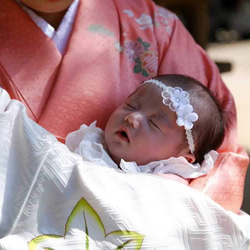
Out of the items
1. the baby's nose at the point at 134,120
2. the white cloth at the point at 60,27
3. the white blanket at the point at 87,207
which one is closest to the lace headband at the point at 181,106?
the baby's nose at the point at 134,120

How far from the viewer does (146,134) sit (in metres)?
1.95

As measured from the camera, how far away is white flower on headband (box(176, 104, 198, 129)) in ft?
6.40

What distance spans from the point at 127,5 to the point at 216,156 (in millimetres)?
759

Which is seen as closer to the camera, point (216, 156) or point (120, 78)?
point (216, 156)

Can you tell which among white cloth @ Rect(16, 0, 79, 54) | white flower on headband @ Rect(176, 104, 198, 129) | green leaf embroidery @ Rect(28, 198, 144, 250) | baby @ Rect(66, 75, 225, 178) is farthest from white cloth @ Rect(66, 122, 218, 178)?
white cloth @ Rect(16, 0, 79, 54)

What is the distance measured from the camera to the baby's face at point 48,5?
207 cm

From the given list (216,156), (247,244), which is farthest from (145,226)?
(216,156)

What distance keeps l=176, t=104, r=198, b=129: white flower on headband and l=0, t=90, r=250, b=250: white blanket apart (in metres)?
0.25

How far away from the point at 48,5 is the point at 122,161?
628mm

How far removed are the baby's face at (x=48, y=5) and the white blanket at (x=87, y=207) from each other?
46 cm

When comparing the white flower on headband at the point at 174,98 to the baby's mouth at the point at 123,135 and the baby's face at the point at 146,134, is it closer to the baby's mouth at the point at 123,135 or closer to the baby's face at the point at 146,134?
the baby's face at the point at 146,134

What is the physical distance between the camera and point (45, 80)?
2143 millimetres

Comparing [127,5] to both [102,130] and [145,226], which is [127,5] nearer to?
[102,130]

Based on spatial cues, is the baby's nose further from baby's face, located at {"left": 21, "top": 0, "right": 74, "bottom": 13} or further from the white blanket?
baby's face, located at {"left": 21, "top": 0, "right": 74, "bottom": 13}
